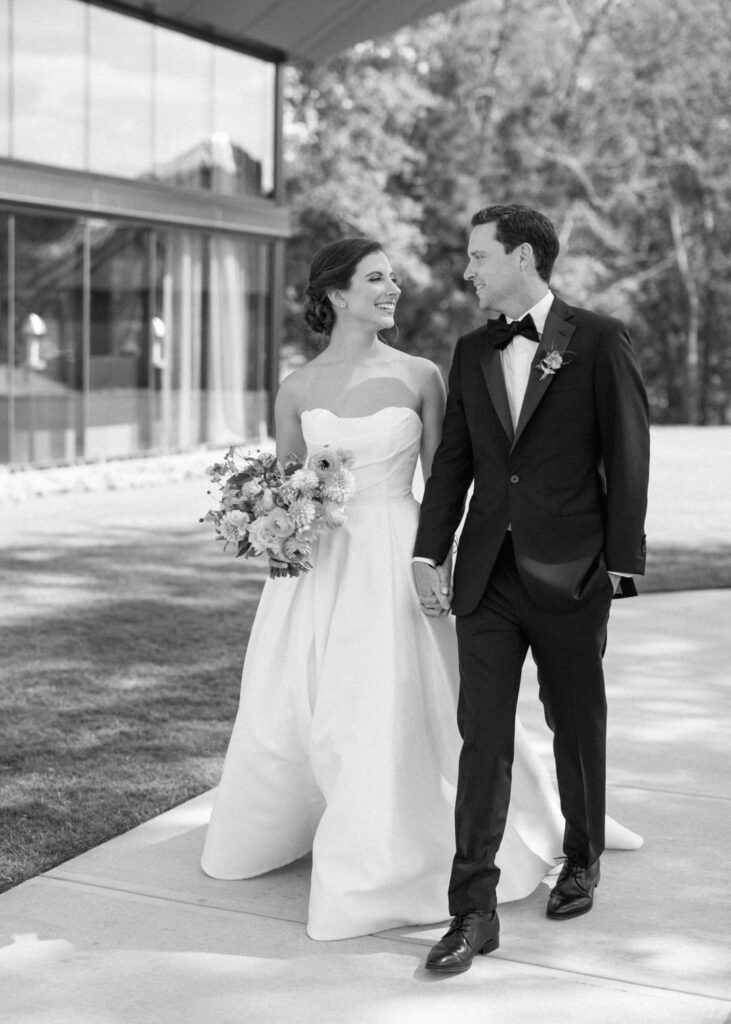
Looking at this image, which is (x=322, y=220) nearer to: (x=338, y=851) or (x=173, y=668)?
(x=173, y=668)

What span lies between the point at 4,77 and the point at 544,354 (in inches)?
540

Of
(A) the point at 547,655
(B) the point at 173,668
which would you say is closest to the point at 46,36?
(B) the point at 173,668

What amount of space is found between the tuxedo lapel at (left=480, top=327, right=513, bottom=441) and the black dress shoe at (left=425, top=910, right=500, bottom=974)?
1.36 meters

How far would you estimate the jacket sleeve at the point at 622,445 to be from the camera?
12.9ft

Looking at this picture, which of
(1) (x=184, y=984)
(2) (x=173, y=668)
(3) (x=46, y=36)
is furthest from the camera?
(3) (x=46, y=36)

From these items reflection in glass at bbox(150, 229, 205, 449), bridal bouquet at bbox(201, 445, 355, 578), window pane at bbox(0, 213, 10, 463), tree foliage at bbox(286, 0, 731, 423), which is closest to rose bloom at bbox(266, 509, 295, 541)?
bridal bouquet at bbox(201, 445, 355, 578)

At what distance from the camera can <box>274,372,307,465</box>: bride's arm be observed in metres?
4.66

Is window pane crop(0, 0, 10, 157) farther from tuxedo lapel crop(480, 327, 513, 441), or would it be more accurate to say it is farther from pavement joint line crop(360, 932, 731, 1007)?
pavement joint line crop(360, 932, 731, 1007)

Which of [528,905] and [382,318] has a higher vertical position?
[382,318]

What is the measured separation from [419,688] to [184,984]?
3.92ft

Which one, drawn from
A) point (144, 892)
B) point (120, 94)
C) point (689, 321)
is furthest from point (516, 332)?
point (689, 321)

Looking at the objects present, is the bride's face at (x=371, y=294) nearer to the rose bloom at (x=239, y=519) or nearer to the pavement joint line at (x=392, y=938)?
the rose bloom at (x=239, y=519)

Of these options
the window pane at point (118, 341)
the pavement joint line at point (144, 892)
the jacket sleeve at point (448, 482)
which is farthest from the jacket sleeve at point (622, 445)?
the window pane at point (118, 341)

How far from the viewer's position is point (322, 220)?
3375 centimetres
